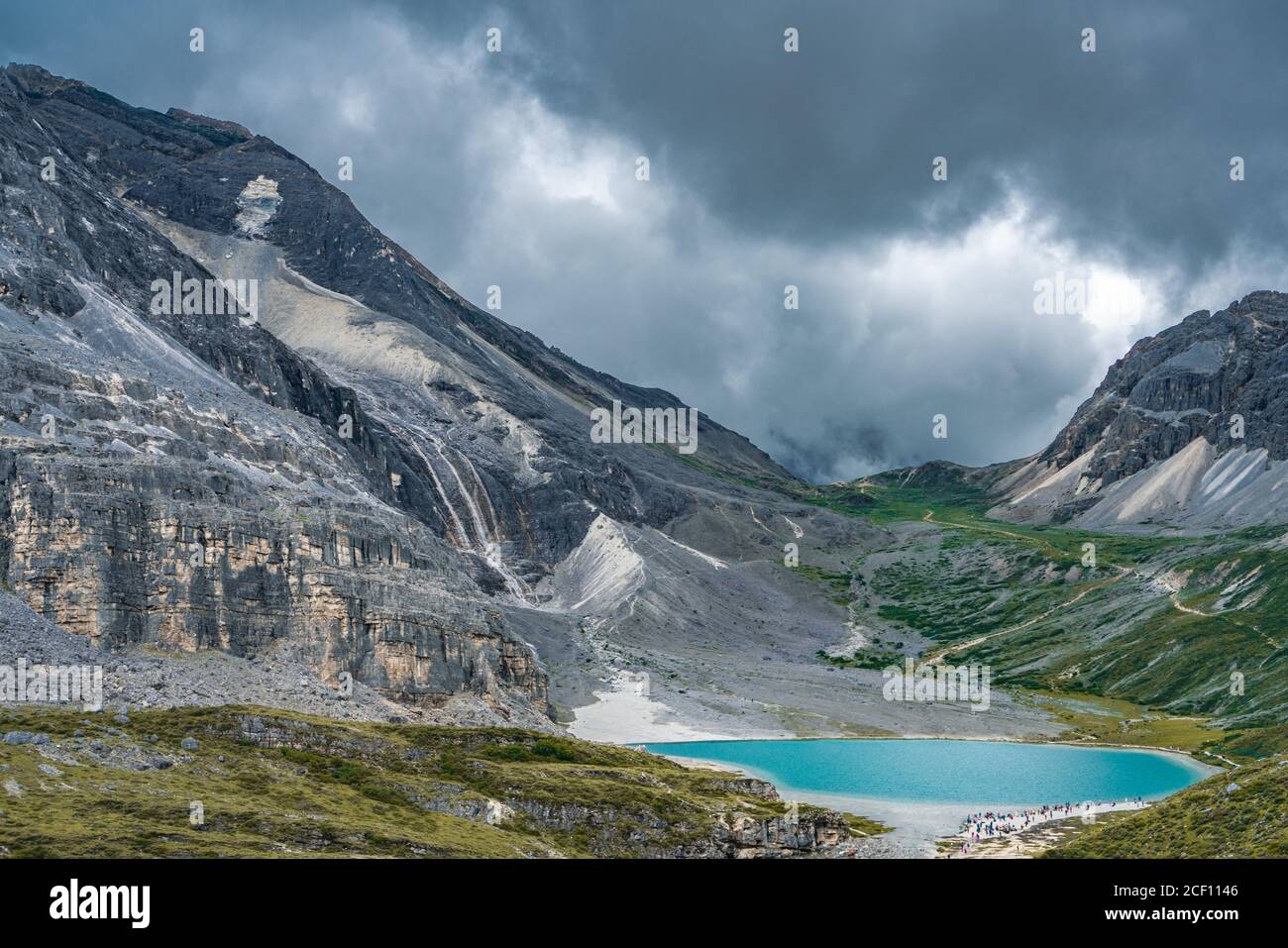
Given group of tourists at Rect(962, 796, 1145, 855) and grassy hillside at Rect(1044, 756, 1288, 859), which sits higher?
grassy hillside at Rect(1044, 756, 1288, 859)

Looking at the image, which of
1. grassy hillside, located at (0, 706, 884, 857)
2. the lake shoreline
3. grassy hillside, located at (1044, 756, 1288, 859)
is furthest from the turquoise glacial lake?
grassy hillside, located at (1044, 756, 1288, 859)

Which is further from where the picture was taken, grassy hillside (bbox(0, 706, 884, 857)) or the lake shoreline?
the lake shoreline

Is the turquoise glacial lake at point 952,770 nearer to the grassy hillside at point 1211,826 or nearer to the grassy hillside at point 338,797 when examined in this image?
the grassy hillside at point 338,797

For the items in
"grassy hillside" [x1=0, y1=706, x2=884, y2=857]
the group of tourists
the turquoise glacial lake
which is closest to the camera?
"grassy hillside" [x1=0, y1=706, x2=884, y2=857]

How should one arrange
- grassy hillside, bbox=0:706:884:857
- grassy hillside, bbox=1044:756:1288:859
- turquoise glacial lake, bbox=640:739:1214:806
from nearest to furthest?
grassy hillside, bbox=1044:756:1288:859, grassy hillside, bbox=0:706:884:857, turquoise glacial lake, bbox=640:739:1214:806

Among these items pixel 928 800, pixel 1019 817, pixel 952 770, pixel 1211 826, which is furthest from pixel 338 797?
pixel 952 770

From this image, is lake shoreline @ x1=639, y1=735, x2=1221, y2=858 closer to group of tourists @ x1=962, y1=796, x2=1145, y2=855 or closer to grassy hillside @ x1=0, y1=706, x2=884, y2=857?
group of tourists @ x1=962, y1=796, x2=1145, y2=855
